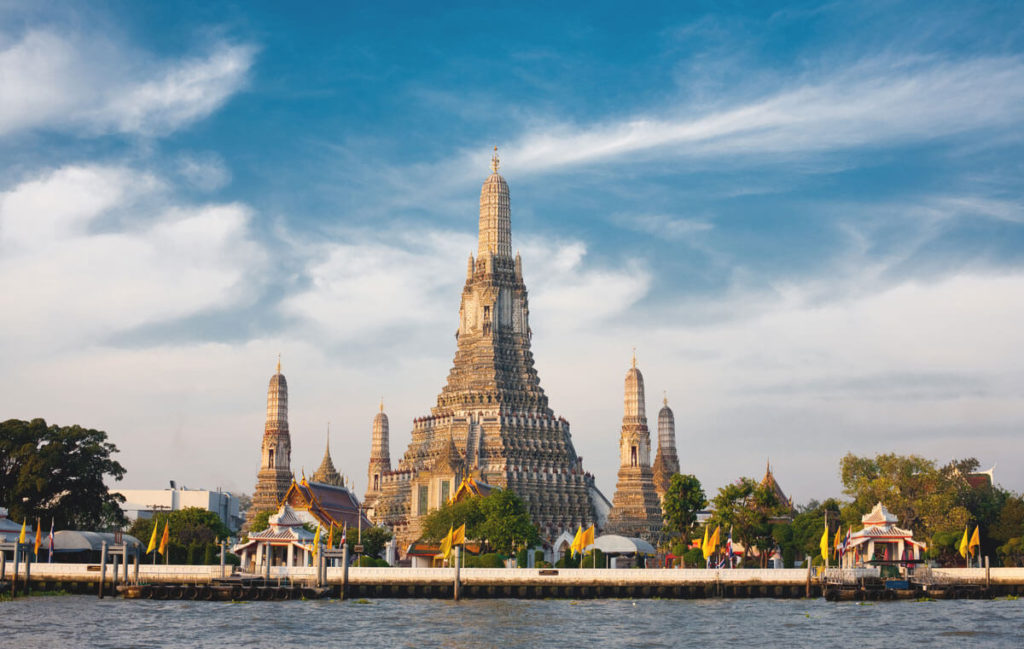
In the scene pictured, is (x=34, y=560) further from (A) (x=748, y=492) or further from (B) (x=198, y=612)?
(A) (x=748, y=492)

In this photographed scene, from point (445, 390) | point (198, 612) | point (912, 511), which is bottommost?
point (198, 612)

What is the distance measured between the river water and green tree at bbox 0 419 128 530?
23.0m

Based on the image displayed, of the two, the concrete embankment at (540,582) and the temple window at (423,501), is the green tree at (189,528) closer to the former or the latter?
the temple window at (423,501)

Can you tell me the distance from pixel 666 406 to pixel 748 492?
6712 centimetres

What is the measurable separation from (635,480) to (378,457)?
122ft

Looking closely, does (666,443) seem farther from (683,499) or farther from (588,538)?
(588,538)

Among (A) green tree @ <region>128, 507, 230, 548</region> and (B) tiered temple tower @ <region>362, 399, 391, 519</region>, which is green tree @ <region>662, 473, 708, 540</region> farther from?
(B) tiered temple tower @ <region>362, 399, 391, 519</region>

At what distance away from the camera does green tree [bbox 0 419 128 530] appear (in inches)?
3716

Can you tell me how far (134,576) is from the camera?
76.7 metres

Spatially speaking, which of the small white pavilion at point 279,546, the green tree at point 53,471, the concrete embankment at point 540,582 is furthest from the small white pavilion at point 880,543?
the green tree at point 53,471

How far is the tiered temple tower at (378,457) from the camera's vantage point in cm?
15075

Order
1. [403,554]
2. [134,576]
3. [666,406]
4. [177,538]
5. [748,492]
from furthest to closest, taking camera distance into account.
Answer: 1. [666,406]
2. [403,554]
3. [177,538]
4. [748,492]
5. [134,576]

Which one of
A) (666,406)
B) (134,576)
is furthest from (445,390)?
(134,576)

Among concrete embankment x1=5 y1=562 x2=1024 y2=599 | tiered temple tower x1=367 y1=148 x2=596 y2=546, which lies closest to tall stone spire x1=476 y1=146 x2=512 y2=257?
tiered temple tower x1=367 y1=148 x2=596 y2=546
